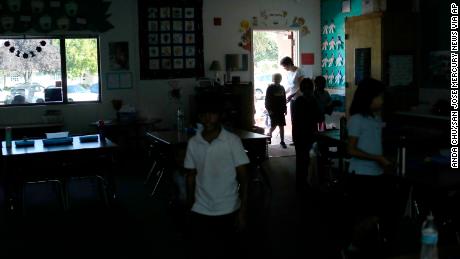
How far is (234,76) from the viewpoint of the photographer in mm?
11234

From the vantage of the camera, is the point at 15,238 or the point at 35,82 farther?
the point at 35,82

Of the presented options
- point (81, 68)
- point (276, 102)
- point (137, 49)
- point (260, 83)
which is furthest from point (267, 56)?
point (81, 68)

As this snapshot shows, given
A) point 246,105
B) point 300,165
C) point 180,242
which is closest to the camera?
point 180,242

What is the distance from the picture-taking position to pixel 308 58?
468 inches

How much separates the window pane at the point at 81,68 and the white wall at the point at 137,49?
6.8 inches

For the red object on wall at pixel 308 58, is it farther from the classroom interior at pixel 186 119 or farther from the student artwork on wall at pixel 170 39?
the student artwork on wall at pixel 170 39

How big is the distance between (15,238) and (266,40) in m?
A: 8.02

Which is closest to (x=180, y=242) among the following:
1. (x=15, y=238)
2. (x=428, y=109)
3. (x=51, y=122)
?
(x=15, y=238)

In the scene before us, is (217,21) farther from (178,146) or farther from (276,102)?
(178,146)

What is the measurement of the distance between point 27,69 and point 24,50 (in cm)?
34

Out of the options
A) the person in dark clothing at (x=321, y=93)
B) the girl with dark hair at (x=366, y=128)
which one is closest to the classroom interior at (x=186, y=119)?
the girl with dark hair at (x=366, y=128)

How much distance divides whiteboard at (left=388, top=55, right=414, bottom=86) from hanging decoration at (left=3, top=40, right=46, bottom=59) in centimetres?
598

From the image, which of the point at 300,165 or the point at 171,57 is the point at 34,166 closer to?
the point at 300,165

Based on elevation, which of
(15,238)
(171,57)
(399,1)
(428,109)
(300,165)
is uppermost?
(399,1)
